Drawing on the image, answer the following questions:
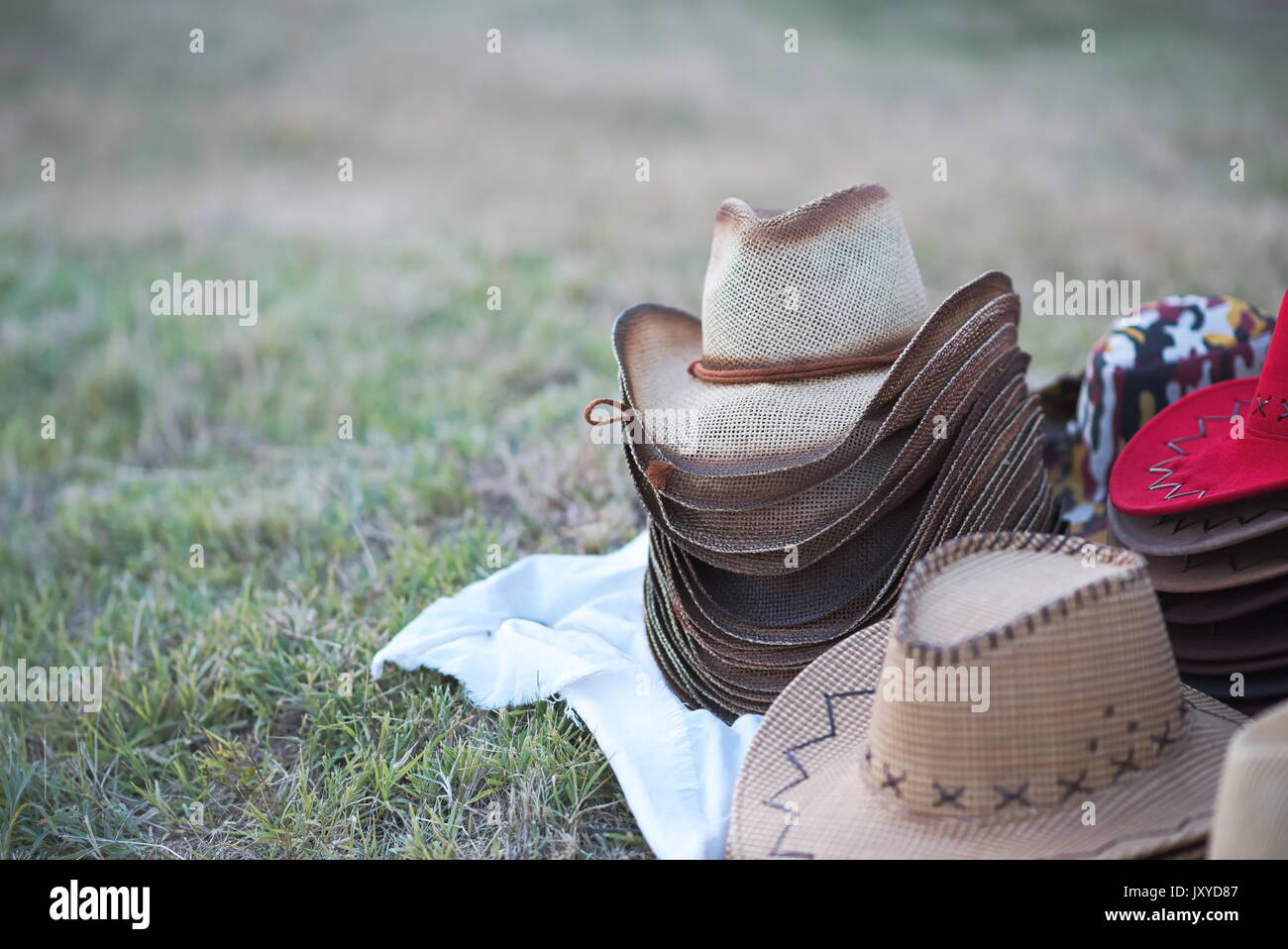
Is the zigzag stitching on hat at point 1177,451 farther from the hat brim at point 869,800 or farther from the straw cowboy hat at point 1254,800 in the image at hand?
the straw cowboy hat at point 1254,800

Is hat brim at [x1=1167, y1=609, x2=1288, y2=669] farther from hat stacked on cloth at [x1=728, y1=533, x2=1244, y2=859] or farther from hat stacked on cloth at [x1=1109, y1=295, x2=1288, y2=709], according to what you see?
hat stacked on cloth at [x1=728, y1=533, x2=1244, y2=859]

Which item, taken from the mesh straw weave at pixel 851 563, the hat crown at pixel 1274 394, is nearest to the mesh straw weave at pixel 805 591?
the mesh straw weave at pixel 851 563

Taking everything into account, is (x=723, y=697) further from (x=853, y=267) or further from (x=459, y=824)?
(x=853, y=267)

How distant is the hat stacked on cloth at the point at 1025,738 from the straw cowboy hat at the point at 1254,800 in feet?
0.51

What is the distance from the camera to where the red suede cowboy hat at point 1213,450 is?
7.39ft

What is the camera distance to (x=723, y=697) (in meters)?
2.60

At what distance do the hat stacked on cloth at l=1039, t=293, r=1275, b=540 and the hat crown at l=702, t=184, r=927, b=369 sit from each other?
87 cm

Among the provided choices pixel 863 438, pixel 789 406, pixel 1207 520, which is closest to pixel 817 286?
pixel 789 406

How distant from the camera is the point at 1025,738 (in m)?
1.76

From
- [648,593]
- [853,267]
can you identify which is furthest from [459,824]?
[853,267]

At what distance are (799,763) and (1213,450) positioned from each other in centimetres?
122

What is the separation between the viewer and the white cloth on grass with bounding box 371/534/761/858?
2305 mm
